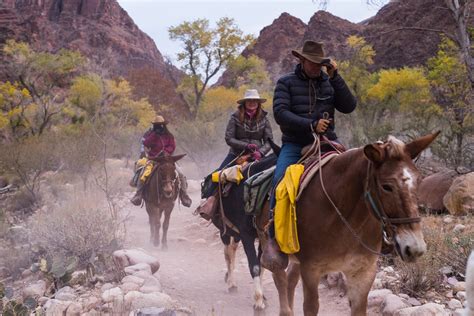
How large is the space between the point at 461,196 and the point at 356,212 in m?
5.81

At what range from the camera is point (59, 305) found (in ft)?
16.9

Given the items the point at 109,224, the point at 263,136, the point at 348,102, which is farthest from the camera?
the point at 109,224

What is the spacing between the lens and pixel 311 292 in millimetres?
3924

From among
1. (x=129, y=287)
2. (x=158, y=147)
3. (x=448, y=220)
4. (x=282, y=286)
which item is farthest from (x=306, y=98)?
(x=158, y=147)

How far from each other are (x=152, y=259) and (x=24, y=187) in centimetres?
1023

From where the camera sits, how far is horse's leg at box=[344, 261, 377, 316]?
12.8ft

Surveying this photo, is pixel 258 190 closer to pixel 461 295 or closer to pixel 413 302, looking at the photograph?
pixel 413 302

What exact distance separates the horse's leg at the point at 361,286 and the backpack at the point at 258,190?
4.85 feet

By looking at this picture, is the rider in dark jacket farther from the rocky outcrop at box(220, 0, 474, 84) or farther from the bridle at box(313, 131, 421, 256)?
the rocky outcrop at box(220, 0, 474, 84)

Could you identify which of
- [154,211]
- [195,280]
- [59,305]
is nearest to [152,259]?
[195,280]

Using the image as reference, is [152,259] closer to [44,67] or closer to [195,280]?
[195,280]

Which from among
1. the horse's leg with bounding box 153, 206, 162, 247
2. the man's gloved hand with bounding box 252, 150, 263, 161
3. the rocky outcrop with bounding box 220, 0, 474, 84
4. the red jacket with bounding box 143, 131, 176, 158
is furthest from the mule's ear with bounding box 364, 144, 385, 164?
the red jacket with bounding box 143, 131, 176, 158

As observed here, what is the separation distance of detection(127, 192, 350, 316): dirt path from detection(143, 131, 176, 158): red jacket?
6.73ft

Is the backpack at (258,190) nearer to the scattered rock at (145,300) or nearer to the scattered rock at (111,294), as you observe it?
the scattered rock at (145,300)
